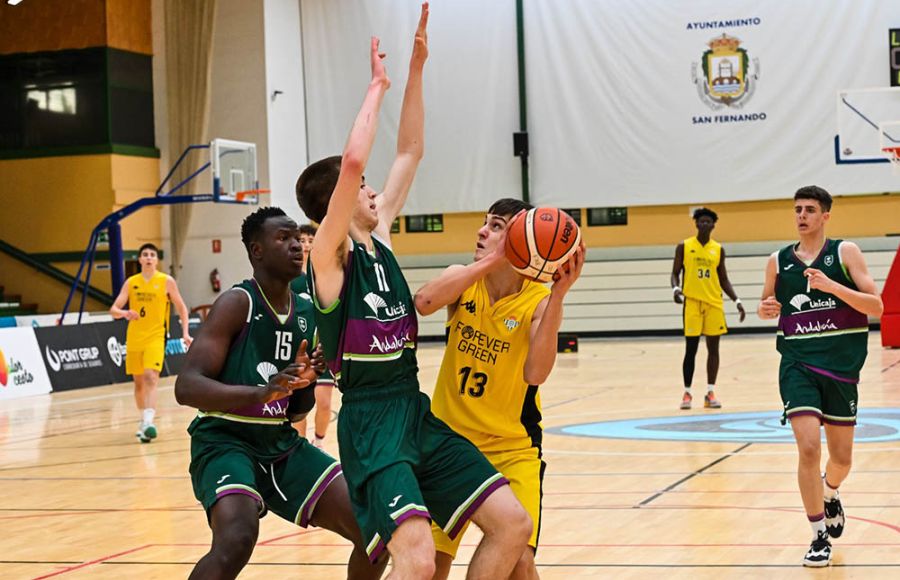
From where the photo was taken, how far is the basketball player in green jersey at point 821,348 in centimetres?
605

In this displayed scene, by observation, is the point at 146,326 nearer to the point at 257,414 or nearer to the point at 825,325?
the point at 825,325

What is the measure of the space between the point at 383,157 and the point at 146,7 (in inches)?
234

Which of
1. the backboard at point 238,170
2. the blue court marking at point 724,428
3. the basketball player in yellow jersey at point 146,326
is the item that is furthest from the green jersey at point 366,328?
the backboard at point 238,170

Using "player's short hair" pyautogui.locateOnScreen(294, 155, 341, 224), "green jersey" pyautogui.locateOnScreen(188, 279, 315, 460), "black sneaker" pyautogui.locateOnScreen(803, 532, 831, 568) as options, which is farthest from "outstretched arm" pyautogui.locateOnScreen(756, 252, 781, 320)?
"player's short hair" pyautogui.locateOnScreen(294, 155, 341, 224)

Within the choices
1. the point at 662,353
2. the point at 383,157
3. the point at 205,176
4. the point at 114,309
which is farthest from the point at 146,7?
the point at 114,309

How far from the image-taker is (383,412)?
3.96 m

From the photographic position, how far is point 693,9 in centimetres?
2502

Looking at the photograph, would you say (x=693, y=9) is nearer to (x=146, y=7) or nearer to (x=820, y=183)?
(x=820, y=183)

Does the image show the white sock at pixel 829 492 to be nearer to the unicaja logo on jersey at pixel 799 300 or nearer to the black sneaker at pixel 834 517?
the black sneaker at pixel 834 517

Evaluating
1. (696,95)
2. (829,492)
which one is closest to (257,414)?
(829,492)

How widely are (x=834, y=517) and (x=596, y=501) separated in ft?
6.73

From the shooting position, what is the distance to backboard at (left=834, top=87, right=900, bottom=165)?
22.8m

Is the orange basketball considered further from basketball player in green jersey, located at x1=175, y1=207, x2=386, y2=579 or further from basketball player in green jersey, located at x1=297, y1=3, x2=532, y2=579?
basketball player in green jersey, located at x1=175, y1=207, x2=386, y2=579

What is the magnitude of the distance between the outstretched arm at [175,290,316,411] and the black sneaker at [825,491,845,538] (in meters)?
3.31
